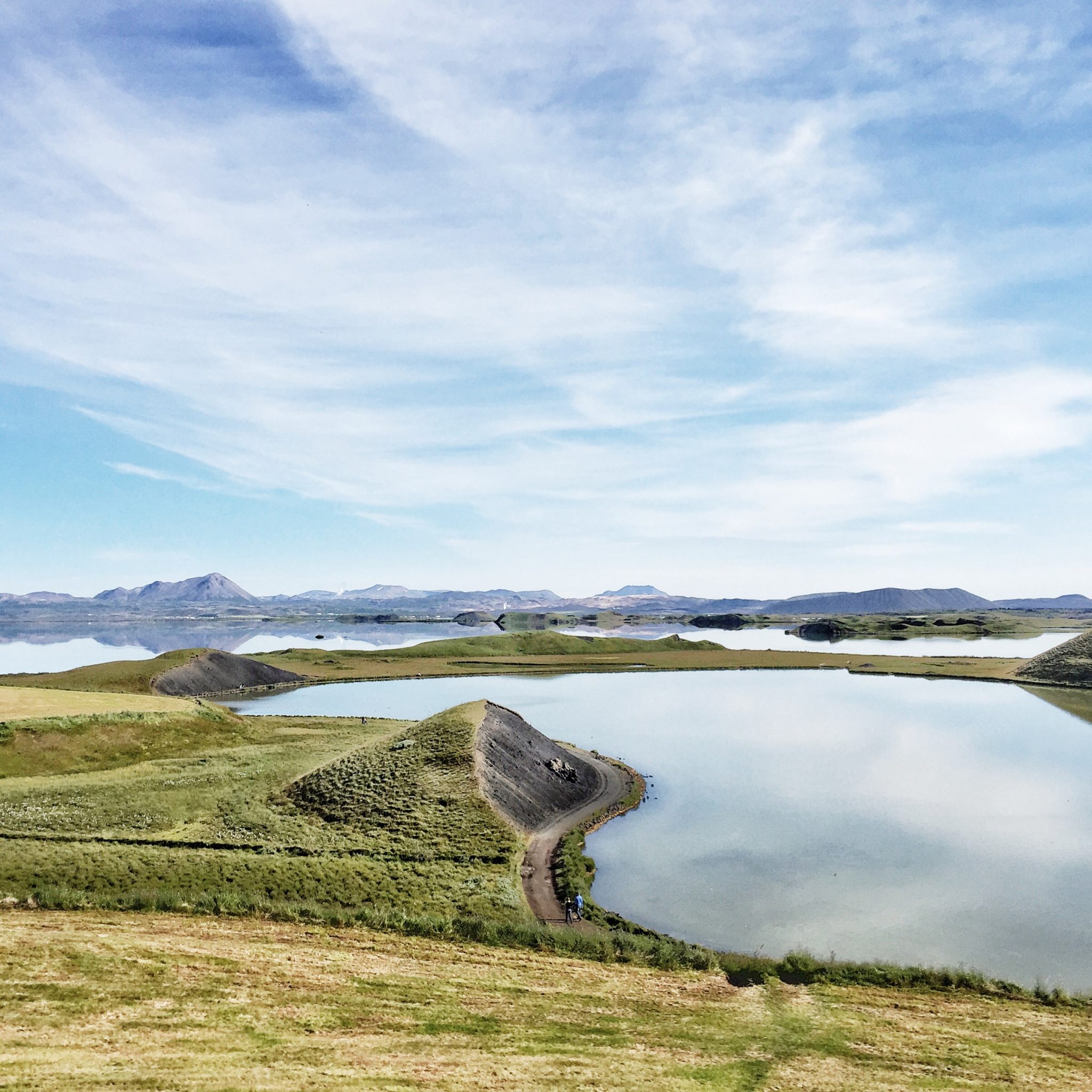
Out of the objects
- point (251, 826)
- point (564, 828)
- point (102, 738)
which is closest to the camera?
point (251, 826)

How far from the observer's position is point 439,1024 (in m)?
21.7

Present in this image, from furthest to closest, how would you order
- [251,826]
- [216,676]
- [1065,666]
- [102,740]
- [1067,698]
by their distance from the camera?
[1065,666] → [216,676] → [1067,698] → [102,740] → [251,826]

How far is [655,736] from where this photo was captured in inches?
3078

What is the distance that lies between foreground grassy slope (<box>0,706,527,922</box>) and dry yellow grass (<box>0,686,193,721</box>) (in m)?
3.77

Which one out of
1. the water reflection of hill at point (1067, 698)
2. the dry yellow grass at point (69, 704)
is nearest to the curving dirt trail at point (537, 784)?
the dry yellow grass at point (69, 704)

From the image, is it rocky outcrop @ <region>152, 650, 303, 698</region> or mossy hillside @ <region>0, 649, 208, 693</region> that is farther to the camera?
rocky outcrop @ <region>152, 650, 303, 698</region>

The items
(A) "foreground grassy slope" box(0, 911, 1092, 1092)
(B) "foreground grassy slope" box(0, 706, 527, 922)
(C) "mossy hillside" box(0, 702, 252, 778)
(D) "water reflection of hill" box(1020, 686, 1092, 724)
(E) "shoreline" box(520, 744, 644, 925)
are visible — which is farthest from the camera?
(D) "water reflection of hill" box(1020, 686, 1092, 724)

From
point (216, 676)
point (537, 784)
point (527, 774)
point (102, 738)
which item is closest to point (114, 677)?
point (216, 676)

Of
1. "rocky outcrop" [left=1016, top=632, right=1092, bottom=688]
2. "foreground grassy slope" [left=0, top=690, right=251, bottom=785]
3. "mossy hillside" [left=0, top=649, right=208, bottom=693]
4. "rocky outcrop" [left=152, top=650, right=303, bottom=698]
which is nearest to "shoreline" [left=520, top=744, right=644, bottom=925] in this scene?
"foreground grassy slope" [left=0, top=690, right=251, bottom=785]

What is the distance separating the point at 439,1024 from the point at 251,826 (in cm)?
2770

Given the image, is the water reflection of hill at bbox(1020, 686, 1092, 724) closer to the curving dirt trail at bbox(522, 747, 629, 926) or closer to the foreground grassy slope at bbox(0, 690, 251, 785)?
the curving dirt trail at bbox(522, 747, 629, 926)

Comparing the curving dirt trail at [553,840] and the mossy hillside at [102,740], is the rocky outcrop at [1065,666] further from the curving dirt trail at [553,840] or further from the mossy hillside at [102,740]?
the mossy hillside at [102,740]

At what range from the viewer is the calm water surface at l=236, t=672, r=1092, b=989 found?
32.1 m

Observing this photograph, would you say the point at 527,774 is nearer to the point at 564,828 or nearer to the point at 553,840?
the point at 564,828
